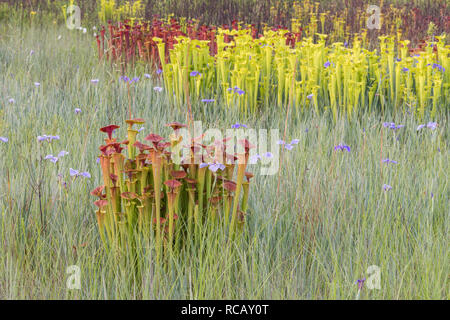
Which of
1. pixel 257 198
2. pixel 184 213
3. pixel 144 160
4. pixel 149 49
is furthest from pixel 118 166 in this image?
pixel 149 49

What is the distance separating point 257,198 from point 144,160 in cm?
60

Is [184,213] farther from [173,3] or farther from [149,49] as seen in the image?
[173,3]

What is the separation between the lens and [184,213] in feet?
6.08

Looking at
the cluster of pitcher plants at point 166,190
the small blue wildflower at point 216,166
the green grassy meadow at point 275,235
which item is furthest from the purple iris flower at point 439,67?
the small blue wildflower at point 216,166

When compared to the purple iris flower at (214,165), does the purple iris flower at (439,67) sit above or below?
above

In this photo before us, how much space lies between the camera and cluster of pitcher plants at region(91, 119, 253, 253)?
1643mm

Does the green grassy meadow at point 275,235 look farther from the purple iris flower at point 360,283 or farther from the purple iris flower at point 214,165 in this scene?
the purple iris flower at point 214,165

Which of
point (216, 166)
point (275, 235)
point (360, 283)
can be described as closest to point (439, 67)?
point (275, 235)

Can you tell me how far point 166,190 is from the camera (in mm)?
1681

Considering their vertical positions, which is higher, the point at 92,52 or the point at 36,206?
the point at 92,52

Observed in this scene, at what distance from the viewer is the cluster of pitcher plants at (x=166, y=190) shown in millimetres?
1643

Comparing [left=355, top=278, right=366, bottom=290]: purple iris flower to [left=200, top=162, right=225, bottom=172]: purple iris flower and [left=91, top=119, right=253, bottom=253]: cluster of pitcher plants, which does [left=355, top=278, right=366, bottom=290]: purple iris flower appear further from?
[left=200, top=162, right=225, bottom=172]: purple iris flower

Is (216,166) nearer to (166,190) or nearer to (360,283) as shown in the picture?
(166,190)

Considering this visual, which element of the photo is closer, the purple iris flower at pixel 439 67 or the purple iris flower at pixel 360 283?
the purple iris flower at pixel 360 283
